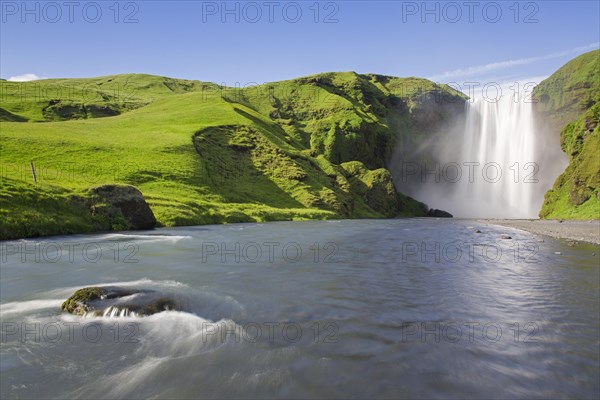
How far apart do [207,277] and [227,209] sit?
45.7 meters

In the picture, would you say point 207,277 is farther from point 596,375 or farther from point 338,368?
point 596,375

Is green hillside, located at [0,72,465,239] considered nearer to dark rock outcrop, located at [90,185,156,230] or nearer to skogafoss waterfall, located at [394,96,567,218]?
dark rock outcrop, located at [90,185,156,230]

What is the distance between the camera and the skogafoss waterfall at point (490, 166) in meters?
126

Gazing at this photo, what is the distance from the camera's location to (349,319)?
35.6 feet

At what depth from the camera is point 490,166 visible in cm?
14062

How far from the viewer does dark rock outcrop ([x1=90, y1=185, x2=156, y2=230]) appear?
39.9 m

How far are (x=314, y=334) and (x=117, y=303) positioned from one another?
638 centimetres

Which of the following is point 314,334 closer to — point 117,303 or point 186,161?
point 117,303

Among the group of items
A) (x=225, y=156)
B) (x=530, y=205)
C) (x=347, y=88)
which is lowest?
(x=530, y=205)

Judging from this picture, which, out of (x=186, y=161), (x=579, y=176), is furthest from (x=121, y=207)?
(x=579, y=176)

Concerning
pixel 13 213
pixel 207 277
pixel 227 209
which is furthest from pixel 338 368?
pixel 227 209

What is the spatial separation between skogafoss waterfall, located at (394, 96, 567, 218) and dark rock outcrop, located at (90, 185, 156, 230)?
113675 mm

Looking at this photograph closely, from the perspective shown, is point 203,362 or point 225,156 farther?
point 225,156

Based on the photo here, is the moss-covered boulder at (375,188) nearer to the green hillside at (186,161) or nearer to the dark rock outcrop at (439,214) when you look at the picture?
the green hillside at (186,161)
